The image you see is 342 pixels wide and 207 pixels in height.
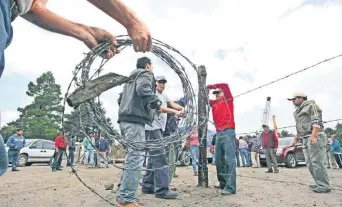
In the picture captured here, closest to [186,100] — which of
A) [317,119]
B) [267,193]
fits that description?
[267,193]

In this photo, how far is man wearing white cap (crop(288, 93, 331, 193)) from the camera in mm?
4980

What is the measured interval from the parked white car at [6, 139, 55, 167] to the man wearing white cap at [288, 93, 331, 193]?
1397cm

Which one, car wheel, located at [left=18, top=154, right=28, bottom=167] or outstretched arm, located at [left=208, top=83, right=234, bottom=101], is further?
car wheel, located at [left=18, top=154, right=28, bottom=167]

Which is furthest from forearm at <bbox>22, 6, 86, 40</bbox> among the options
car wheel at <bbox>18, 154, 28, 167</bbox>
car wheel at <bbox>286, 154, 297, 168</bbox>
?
car wheel at <bbox>18, 154, 28, 167</bbox>

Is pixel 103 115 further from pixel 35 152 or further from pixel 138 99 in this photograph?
pixel 35 152

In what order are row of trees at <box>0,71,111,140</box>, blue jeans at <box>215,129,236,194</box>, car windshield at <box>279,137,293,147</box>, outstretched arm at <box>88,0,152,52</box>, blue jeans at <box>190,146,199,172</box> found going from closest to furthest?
1. outstretched arm at <box>88,0,152,52</box>
2. blue jeans at <box>215,129,236,194</box>
3. blue jeans at <box>190,146,199,172</box>
4. car windshield at <box>279,137,293,147</box>
5. row of trees at <box>0,71,111,140</box>

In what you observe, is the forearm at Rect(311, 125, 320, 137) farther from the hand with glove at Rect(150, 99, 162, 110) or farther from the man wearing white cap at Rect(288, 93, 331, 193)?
the hand with glove at Rect(150, 99, 162, 110)

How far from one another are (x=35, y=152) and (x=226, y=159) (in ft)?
44.8

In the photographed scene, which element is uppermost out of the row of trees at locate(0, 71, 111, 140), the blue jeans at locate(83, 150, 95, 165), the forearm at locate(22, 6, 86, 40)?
the row of trees at locate(0, 71, 111, 140)

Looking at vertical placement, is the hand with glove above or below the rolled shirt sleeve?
below

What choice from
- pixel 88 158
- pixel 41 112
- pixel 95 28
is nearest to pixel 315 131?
pixel 95 28

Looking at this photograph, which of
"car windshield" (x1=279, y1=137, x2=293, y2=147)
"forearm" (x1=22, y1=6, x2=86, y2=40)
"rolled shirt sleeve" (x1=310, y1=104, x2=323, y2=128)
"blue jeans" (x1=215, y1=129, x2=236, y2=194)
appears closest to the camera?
"forearm" (x1=22, y1=6, x2=86, y2=40)

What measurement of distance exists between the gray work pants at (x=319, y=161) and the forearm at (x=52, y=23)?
478 cm

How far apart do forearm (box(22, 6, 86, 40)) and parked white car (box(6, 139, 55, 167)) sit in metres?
15.4
